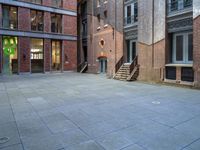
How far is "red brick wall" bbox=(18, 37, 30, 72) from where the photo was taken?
2083 cm

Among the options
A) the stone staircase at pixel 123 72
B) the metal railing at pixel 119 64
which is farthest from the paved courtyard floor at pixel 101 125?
the metal railing at pixel 119 64

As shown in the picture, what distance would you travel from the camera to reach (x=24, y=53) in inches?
828

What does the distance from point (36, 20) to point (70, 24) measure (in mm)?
4569

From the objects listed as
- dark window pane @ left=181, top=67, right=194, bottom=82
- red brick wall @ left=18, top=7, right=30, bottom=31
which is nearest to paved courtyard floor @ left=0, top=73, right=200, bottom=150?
dark window pane @ left=181, top=67, right=194, bottom=82

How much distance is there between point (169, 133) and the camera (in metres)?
4.19

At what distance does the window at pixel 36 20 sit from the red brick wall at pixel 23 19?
69 centimetres

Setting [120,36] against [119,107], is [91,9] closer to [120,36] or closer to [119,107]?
[120,36]

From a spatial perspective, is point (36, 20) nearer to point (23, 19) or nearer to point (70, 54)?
point (23, 19)

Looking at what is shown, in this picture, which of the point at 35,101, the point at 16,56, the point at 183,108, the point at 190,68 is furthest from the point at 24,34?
the point at 183,108

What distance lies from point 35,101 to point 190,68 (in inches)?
349

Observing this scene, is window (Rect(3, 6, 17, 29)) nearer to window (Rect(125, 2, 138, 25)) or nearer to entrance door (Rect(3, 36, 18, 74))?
entrance door (Rect(3, 36, 18, 74))

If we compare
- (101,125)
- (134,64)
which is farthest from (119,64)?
(101,125)

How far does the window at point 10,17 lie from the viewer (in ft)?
65.8

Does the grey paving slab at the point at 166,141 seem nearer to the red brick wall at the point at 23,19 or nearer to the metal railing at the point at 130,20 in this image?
the metal railing at the point at 130,20
